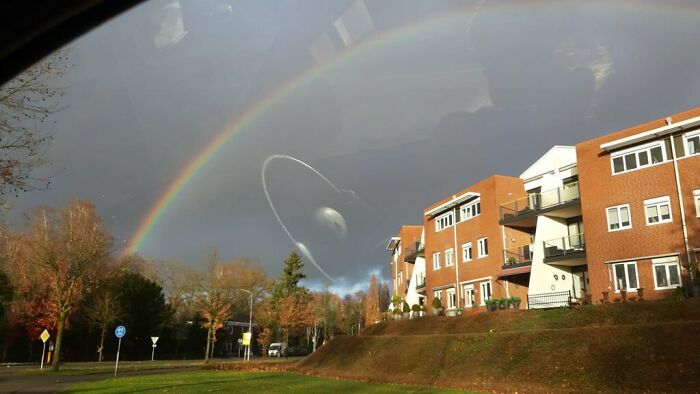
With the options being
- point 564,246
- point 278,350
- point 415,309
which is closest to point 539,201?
point 564,246

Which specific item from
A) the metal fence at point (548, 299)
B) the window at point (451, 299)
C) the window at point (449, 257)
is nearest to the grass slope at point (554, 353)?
the metal fence at point (548, 299)

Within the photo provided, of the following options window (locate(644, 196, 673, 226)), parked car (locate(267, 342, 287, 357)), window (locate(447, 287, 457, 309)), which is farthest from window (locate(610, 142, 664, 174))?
parked car (locate(267, 342, 287, 357))

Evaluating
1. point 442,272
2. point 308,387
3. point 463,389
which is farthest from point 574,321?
point 442,272

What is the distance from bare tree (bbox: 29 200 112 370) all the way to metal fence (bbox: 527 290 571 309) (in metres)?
35.8

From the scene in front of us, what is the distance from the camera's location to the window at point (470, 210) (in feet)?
159

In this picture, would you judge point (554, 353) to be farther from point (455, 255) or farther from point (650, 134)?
point (455, 255)

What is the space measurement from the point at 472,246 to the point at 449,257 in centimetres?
501

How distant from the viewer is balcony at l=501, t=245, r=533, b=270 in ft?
137

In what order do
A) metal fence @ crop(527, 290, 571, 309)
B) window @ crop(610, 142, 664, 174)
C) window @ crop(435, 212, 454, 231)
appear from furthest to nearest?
window @ crop(435, 212, 454, 231) → metal fence @ crop(527, 290, 571, 309) → window @ crop(610, 142, 664, 174)

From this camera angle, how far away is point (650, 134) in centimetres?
3134

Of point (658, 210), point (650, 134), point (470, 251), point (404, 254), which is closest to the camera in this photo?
point (658, 210)

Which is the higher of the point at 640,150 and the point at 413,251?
the point at 640,150

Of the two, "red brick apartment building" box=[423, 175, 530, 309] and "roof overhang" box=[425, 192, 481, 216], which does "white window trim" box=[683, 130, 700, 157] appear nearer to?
"red brick apartment building" box=[423, 175, 530, 309]

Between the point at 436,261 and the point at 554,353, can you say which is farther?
the point at 436,261
